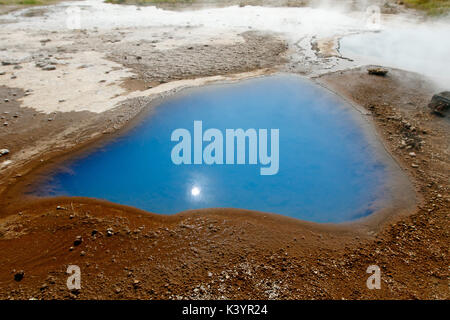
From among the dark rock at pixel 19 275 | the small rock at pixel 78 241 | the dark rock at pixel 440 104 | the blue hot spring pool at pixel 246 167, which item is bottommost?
the dark rock at pixel 19 275

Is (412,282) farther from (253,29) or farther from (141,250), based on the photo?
(253,29)

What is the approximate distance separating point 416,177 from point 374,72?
23.5 feet

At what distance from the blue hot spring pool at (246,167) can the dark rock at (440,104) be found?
2.55 meters

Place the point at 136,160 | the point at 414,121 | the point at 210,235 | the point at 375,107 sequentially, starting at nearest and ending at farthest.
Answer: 1. the point at 210,235
2. the point at 136,160
3. the point at 414,121
4. the point at 375,107

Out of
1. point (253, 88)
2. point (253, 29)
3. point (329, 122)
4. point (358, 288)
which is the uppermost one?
point (253, 29)

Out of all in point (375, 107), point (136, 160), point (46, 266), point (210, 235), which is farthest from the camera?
point (375, 107)

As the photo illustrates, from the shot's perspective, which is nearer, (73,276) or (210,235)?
(73,276)

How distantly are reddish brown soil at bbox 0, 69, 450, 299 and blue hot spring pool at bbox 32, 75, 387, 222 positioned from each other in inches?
19.8

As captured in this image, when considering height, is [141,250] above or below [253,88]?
below

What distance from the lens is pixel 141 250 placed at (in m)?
5.68

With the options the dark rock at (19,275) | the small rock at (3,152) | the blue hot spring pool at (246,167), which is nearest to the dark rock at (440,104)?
the blue hot spring pool at (246,167)

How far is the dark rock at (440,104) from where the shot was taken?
960cm

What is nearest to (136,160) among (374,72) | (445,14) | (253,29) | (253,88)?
(253,88)

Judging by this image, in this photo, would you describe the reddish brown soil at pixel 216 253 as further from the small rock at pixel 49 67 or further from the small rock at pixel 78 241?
the small rock at pixel 49 67
